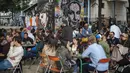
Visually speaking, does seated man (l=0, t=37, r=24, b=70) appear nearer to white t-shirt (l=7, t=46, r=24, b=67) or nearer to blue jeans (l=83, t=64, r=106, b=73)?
white t-shirt (l=7, t=46, r=24, b=67)

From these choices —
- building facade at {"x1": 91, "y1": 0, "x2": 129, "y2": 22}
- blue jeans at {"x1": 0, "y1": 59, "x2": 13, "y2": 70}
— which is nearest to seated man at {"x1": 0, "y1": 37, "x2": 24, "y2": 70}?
blue jeans at {"x1": 0, "y1": 59, "x2": 13, "y2": 70}

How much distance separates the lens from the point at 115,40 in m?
12.6

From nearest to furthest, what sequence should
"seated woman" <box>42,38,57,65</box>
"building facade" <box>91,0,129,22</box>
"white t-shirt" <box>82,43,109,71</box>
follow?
1. "white t-shirt" <box>82,43,109,71</box>
2. "seated woman" <box>42,38,57,65</box>
3. "building facade" <box>91,0,129,22</box>

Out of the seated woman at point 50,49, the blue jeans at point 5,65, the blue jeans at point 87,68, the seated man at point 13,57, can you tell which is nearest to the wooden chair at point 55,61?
the seated woman at point 50,49

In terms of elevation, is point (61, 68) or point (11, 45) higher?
point (11, 45)

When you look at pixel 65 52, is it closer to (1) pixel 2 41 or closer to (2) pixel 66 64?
(2) pixel 66 64

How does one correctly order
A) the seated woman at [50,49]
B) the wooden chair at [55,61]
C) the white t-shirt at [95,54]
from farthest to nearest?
the seated woman at [50,49] < the wooden chair at [55,61] < the white t-shirt at [95,54]

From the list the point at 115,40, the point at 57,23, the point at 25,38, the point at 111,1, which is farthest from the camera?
the point at 111,1

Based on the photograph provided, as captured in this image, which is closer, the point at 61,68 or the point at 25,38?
the point at 61,68

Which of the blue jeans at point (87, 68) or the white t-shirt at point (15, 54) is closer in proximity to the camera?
the blue jeans at point (87, 68)

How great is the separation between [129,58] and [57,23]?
9679 mm

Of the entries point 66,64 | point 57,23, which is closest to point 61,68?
point 66,64

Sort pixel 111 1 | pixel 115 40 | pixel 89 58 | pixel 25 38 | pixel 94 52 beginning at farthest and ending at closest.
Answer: pixel 111 1
pixel 25 38
pixel 115 40
pixel 89 58
pixel 94 52

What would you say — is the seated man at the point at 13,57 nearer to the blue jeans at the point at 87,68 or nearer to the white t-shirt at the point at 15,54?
the white t-shirt at the point at 15,54
